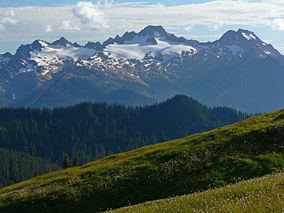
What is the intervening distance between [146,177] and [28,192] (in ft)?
47.4

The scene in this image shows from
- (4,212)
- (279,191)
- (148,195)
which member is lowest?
(4,212)

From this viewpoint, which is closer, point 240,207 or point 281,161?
point 240,207

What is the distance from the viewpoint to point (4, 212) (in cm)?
5053

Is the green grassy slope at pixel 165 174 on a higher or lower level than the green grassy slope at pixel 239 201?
lower

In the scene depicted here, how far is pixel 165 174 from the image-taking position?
164 ft

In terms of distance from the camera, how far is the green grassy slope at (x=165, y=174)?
4656 centimetres

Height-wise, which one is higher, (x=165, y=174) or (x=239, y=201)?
(x=239, y=201)

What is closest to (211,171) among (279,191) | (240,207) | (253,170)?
(253,170)

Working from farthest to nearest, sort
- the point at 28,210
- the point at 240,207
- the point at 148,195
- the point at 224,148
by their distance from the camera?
the point at 224,148
the point at 28,210
the point at 148,195
the point at 240,207

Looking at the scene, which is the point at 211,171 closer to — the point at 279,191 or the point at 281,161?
the point at 281,161

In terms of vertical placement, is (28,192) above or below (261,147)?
below

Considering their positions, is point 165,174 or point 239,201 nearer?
point 239,201

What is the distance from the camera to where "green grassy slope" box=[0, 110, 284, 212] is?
46562 mm

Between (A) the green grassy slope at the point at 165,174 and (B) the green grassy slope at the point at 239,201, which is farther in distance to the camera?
(A) the green grassy slope at the point at 165,174
